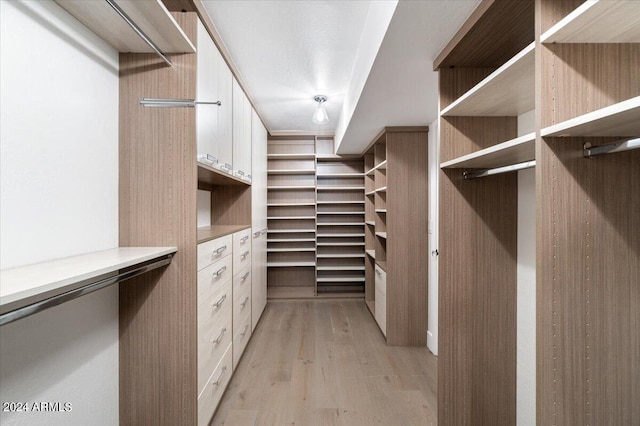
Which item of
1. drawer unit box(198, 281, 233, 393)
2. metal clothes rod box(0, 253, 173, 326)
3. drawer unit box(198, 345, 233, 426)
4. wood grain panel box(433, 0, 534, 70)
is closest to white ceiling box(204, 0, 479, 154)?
wood grain panel box(433, 0, 534, 70)

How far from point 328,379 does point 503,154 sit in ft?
6.76

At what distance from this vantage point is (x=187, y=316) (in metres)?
1.52

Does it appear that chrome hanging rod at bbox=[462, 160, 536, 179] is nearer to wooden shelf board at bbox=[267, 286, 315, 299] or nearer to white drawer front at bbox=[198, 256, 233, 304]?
white drawer front at bbox=[198, 256, 233, 304]

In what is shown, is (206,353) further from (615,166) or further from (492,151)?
(615,166)

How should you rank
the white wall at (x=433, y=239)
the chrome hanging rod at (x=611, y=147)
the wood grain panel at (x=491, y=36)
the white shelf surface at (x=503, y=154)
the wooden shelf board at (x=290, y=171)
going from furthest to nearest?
the wooden shelf board at (x=290, y=171) → the white wall at (x=433, y=239) → the wood grain panel at (x=491, y=36) → the white shelf surface at (x=503, y=154) → the chrome hanging rod at (x=611, y=147)

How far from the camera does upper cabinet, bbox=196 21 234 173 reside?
5.37 ft

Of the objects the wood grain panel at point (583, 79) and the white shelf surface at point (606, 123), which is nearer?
the white shelf surface at point (606, 123)

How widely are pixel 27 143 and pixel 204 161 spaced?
757 millimetres

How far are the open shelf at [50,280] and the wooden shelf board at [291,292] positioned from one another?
3.31m

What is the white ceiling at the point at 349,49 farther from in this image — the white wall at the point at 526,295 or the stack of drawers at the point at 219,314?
the stack of drawers at the point at 219,314

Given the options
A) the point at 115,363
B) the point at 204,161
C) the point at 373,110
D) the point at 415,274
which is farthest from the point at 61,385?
the point at 415,274

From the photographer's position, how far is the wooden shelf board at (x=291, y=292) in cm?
440

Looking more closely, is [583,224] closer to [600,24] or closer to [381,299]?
[600,24]

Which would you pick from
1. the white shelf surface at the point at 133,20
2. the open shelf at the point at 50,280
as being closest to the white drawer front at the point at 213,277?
the open shelf at the point at 50,280
